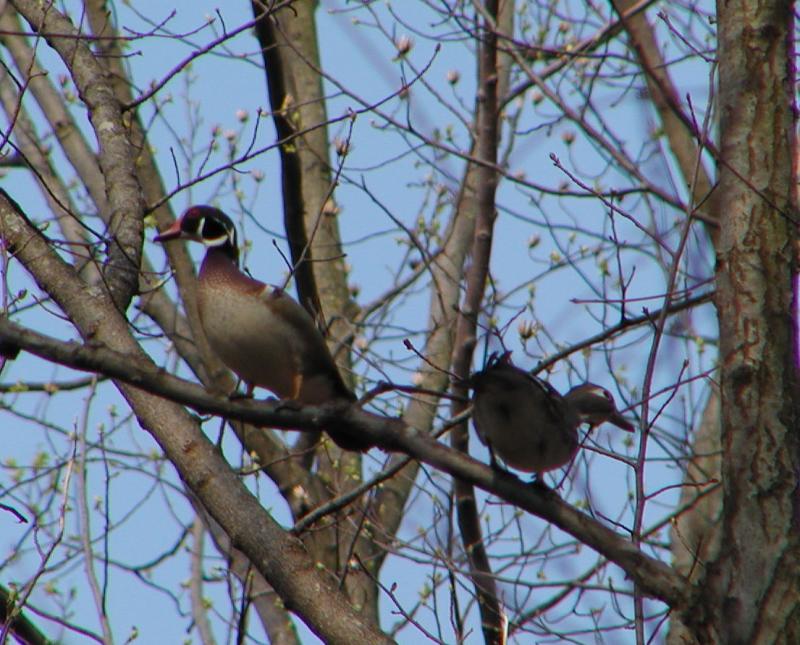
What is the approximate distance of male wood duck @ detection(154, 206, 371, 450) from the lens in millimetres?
5332

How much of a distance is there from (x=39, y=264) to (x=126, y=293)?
37 centimetres

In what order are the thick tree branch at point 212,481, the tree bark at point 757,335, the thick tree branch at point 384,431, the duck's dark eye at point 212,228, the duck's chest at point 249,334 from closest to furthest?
1. the thick tree branch at point 384,431
2. the tree bark at point 757,335
3. the thick tree branch at point 212,481
4. the duck's chest at point 249,334
5. the duck's dark eye at point 212,228

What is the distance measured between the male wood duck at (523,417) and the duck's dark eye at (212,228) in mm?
2397

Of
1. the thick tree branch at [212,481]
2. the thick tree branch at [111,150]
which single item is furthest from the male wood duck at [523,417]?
the thick tree branch at [111,150]

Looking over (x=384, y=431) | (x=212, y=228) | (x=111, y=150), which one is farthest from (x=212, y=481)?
(x=212, y=228)

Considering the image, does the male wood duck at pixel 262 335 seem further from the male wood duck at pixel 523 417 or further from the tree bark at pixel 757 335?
the tree bark at pixel 757 335

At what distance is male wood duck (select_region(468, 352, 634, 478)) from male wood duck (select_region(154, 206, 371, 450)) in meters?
1.52

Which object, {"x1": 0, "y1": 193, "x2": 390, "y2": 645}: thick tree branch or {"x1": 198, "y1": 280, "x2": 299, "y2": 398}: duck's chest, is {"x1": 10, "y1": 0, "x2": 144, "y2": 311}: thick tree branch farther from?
{"x1": 198, "y1": 280, "x2": 299, "y2": 398}: duck's chest

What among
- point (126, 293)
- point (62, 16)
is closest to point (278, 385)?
point (126, 293)

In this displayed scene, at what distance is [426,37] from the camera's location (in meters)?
7.37

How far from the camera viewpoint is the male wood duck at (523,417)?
3.82 metres

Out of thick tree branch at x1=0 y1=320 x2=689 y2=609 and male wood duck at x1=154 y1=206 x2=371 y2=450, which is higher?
male wood duck at x1=154 y1=206 x2=371 y2=450

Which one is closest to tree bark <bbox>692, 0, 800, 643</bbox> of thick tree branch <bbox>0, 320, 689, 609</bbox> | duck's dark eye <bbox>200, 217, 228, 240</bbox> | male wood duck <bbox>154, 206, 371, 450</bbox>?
thick tree branch <bbox>0, 320, 689, 609</bbox>

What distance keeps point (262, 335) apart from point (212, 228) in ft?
3.38
